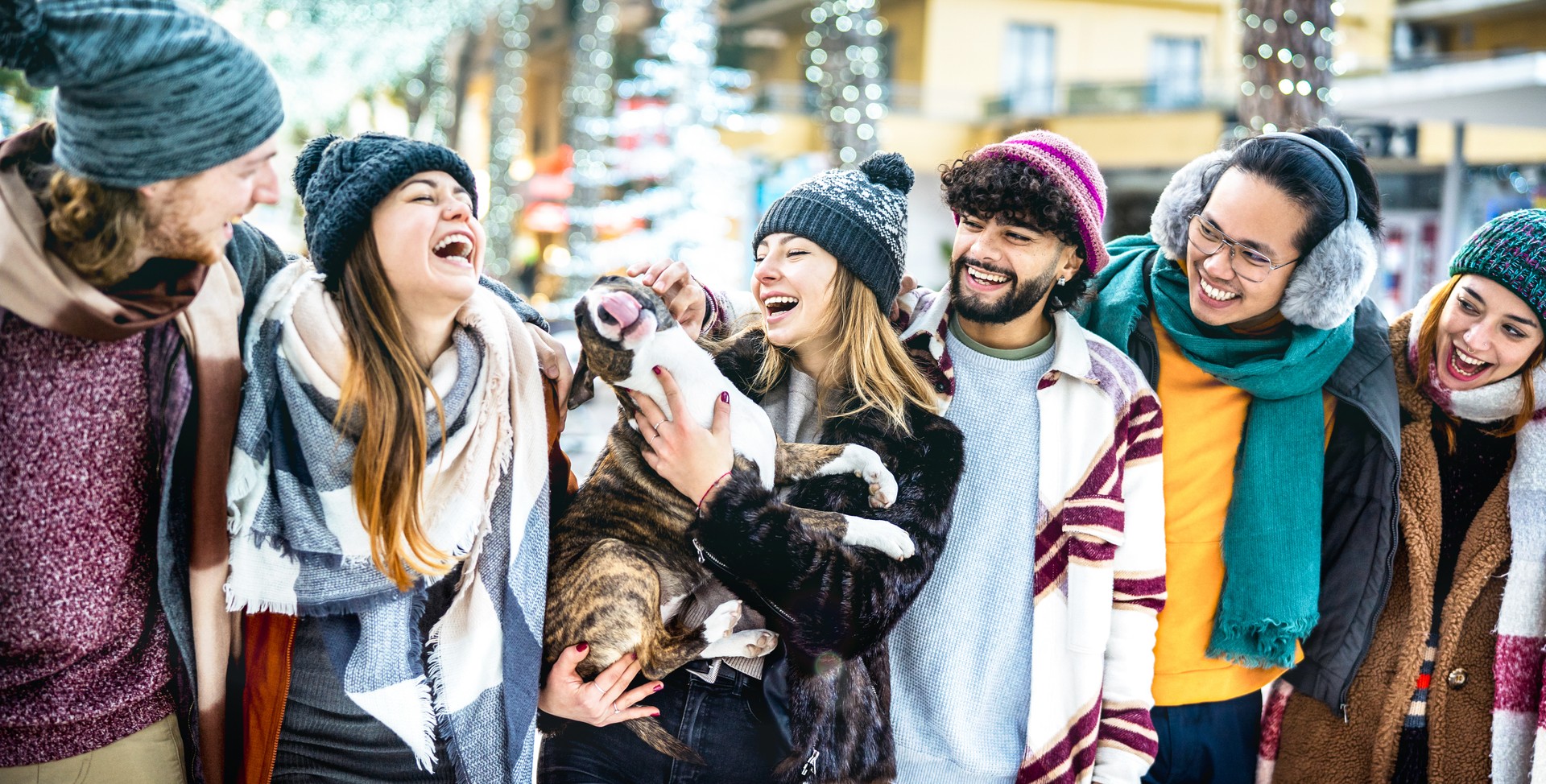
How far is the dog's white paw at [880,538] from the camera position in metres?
2.14

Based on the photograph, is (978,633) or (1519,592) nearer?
(978,633)

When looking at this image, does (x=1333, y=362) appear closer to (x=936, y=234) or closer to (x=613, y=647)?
(x=613, y=647)

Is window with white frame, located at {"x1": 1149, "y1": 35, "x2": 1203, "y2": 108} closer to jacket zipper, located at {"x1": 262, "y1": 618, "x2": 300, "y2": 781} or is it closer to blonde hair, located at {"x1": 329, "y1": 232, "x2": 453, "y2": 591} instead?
blonde hair, located at {"x1": 329, "y1": 232, "x2": 453, "y2": 591}

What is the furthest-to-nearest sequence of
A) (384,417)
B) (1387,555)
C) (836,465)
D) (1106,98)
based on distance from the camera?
(1106,98)
(1387,555)
(836,465)
(384,417)

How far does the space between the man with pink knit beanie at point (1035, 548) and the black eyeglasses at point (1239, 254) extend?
1.20 feet

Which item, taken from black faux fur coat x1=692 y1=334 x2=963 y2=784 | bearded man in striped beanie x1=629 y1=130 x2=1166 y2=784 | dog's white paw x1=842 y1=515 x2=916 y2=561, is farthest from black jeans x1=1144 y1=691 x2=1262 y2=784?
dog's white paw x1=842 y1=515 x2=916 y2=561

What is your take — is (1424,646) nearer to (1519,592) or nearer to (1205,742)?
(1519,592)

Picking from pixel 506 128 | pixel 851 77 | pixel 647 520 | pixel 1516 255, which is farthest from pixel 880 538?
pixel 506 128

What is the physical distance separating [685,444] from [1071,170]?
115cm

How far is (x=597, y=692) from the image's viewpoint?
83.5 inches

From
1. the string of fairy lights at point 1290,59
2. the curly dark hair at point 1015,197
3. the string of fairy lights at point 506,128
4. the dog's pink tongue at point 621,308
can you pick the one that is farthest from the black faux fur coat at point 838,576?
the string of fairy lights at point 506,128

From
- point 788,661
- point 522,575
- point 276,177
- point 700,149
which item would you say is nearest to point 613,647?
point 522,575

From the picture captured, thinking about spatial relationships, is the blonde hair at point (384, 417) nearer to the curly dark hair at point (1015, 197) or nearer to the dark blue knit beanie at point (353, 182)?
the dark blue knit beanie at point (353, 182)

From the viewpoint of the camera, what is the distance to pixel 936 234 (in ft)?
77.3
